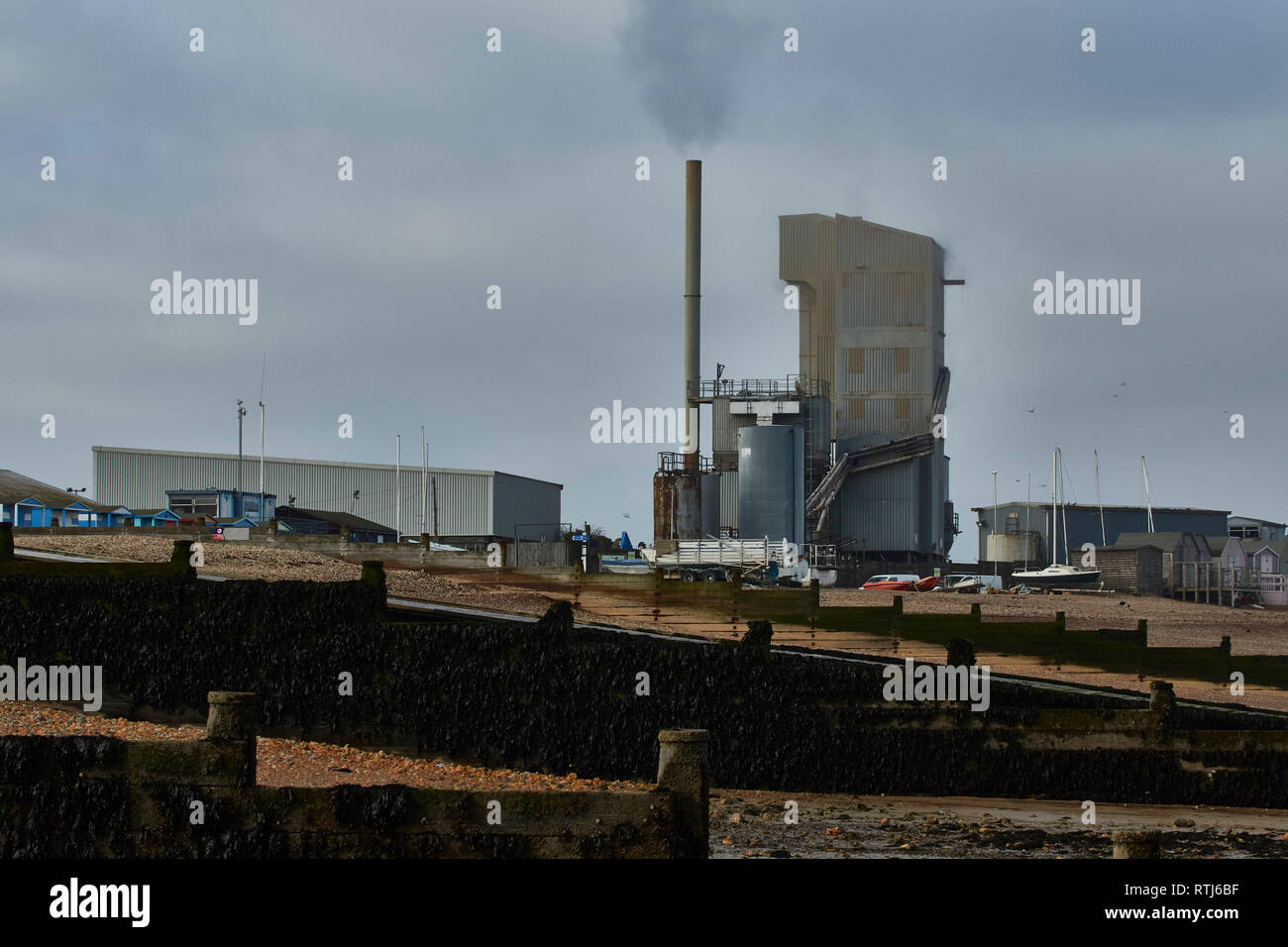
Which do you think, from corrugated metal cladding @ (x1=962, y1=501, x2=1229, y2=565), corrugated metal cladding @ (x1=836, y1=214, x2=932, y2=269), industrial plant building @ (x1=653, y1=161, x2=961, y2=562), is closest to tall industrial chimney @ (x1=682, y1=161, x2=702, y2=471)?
industrial plant building @ (x1=653, y1=161, x2=961, y2=562)

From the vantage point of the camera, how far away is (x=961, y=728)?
2039cm

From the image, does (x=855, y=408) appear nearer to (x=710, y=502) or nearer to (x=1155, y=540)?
(x=710, y=502)

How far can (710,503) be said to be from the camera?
75625mm

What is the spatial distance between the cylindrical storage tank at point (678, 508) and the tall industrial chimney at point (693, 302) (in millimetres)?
1404

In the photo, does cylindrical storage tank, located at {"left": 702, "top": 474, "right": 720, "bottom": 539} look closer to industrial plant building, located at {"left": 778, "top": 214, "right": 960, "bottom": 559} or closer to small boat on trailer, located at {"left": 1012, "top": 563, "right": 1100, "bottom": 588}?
industrial plant building, located at {"left": 778, "top": 214, "right": 960, "bottom": 559}

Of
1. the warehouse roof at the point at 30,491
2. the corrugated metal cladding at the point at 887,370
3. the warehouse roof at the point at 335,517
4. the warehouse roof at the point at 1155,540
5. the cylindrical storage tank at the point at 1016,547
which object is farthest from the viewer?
the cylindrical storage tank at the point at 1016,547

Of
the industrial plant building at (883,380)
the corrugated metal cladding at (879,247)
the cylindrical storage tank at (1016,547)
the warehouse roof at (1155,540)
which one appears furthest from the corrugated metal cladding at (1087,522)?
the corrugated metal cladding at (879,247)

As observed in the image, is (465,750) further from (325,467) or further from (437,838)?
(325,467)

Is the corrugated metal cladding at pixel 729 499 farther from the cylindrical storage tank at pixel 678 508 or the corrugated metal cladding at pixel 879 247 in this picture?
the corrugated metal cladding at pixel 879 247

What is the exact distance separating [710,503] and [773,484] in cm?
728

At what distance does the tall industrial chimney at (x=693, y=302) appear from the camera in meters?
74.2

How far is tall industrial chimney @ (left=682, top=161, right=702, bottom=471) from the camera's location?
7425 centimetres

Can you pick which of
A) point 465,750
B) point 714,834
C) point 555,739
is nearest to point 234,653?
point 465,750
